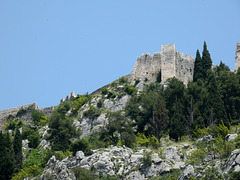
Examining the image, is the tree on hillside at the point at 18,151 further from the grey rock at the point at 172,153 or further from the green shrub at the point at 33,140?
the grey rock at the point at 172,153

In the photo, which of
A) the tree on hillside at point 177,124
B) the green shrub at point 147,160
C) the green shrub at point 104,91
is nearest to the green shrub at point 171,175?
the green shrub at point 147,160

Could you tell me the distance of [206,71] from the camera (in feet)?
238

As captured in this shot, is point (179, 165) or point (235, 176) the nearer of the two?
point (235, 176)

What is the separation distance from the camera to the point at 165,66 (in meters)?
76.6

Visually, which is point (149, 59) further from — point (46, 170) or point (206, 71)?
point (46, 170)

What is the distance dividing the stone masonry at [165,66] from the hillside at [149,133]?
0.45 feet

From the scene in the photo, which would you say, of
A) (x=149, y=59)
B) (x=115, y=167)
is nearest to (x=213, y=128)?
(x=115, y=167)

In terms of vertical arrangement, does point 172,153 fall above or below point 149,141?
below

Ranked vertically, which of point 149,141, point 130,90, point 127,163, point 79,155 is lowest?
point 127,163

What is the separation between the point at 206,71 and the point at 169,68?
19.7 feet

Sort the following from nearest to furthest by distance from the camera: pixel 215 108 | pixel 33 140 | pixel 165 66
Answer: pixel 215 108 → pixel 33 140 → pixel 165 66

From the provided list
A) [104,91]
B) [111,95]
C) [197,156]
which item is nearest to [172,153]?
[197,156]

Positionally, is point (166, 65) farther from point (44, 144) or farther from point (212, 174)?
point (212, 174)

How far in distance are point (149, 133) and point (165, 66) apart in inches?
800
